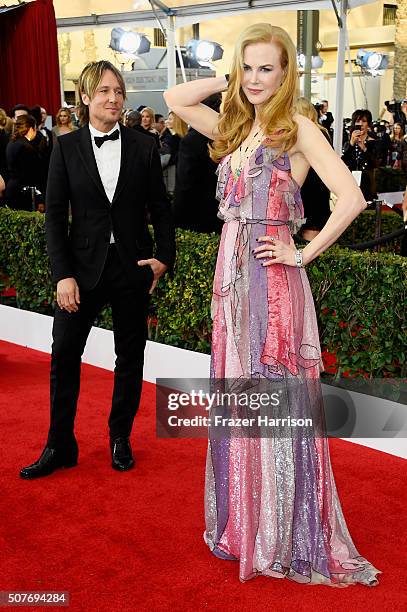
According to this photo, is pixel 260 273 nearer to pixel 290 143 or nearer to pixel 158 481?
pixel 290 143

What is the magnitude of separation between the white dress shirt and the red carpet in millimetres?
1158

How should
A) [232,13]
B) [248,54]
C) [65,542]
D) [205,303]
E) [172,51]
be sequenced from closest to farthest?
[248,54] < [65,542] < [205,303] < [232,13] < [172,51]

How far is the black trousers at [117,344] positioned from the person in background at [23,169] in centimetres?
443

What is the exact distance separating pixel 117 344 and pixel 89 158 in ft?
2.92

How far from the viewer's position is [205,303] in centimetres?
513

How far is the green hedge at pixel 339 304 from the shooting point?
4215 mm

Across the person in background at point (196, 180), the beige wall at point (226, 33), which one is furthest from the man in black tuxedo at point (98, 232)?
the beige wall at point (226, 33)

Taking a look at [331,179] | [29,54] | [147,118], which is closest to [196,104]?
[331,179]

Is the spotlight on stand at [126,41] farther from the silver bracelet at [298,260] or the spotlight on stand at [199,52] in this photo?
the silver bracelet at [298,260]

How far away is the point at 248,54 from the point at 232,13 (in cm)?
1016

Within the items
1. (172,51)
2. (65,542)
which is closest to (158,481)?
(65,542)

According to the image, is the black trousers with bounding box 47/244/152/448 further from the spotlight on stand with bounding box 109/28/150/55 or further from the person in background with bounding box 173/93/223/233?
the spotlight on stand with bounding box 109/28/150/55

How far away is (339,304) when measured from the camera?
4430 millimetres

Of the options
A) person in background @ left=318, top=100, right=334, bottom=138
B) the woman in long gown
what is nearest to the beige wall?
person in background @ left=318, top=100, right=334, bottom=138
